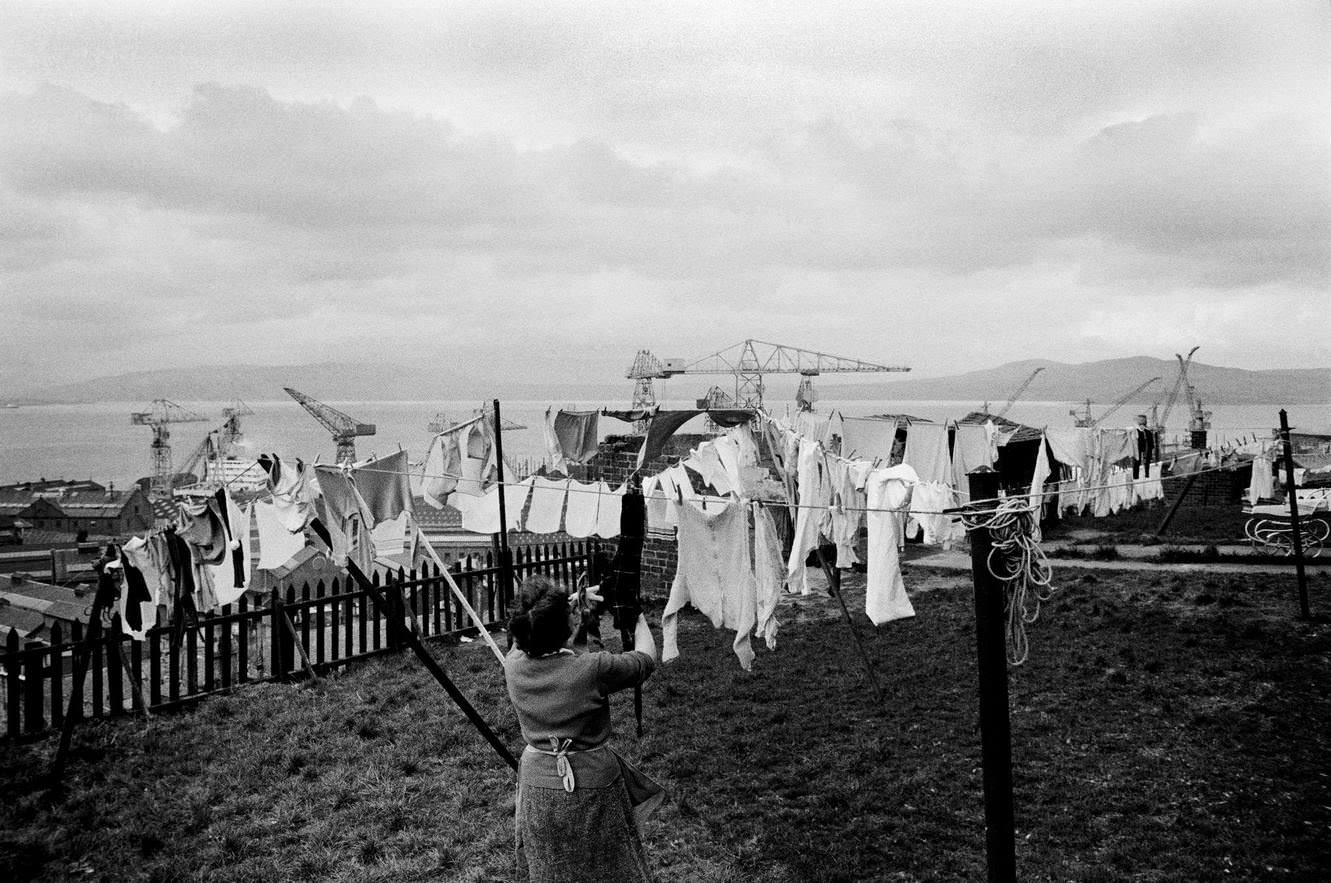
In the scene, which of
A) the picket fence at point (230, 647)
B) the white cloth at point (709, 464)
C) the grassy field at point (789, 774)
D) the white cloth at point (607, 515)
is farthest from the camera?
the white cloth at point (607, 515)

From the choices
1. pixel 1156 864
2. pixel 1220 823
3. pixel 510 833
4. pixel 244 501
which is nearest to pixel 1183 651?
pixel 1220 823

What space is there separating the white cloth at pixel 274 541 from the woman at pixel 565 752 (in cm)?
542

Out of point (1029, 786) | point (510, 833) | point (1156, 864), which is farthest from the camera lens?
point (1029, 786)

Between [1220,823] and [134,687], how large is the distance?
29.5 feet

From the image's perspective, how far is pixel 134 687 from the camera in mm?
8055

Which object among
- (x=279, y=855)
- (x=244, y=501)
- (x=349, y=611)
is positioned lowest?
(x=279, y=855)

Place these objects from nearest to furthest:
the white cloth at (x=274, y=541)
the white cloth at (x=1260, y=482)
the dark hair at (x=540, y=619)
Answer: the dark hair at (x=540, y=619)
the white cloth at (x=274, y=541)
the white cloth at (x=1260, y=482)

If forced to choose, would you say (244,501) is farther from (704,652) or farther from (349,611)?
(704,652)

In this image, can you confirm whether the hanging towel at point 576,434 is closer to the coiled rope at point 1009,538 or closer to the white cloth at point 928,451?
the white cloth at point 928,451

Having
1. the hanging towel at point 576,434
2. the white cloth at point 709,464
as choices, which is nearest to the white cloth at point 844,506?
the white cloth at point 709,464

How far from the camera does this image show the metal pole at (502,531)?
377 inches

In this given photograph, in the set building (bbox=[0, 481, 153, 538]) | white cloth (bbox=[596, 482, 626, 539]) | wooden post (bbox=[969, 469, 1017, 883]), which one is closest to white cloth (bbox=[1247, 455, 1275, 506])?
white cloth (bbox=[596, 482, 626, 539])

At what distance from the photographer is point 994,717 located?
3.80 meters

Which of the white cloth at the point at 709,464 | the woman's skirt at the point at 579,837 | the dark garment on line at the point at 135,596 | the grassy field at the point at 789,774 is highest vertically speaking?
the white cloth at the point at 709,464
